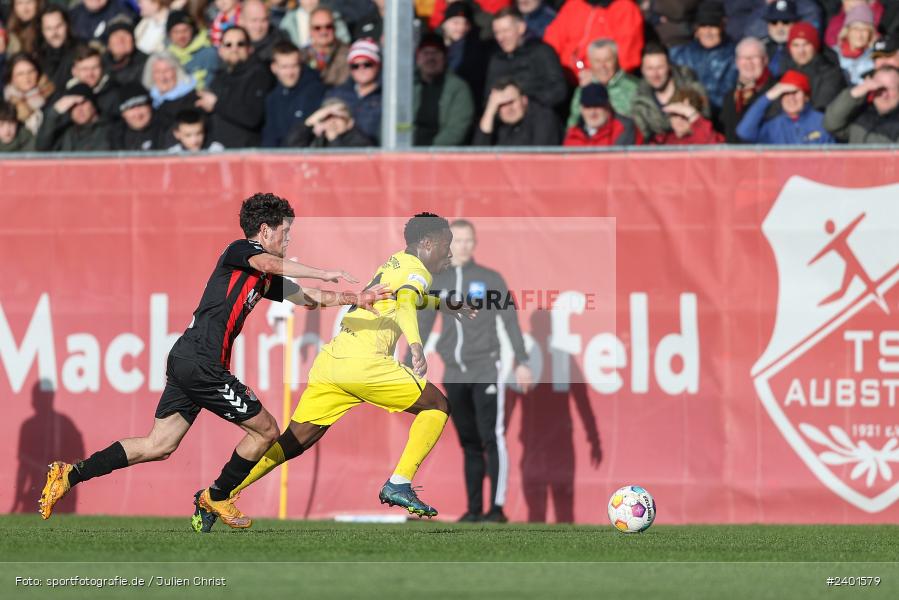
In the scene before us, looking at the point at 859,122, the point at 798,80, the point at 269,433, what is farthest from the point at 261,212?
the point at 859,122

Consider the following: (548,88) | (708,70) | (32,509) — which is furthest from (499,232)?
(32,509)

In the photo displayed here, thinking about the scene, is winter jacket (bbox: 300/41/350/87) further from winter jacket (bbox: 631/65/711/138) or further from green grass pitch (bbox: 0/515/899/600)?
green grass pitch (bbox: 0/515/899/600)

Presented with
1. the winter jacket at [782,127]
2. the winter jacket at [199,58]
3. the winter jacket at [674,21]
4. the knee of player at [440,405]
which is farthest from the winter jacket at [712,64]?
the knee of player at [440,405]

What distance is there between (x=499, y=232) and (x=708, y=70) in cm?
268

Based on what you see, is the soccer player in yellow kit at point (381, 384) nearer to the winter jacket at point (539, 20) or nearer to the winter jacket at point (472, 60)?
the winter jacket at point (472, 60)

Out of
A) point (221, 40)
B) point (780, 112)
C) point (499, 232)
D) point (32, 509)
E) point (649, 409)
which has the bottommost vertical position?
point (32, 509)

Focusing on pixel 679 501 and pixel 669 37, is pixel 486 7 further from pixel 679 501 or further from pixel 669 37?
pixel 679 501

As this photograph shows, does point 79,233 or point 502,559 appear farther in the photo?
point 79,233

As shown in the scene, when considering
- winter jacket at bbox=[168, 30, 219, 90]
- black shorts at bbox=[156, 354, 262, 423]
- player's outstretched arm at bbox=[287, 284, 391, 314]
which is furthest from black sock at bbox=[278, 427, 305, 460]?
winter jacket at bbox=[168, 30, 219, 90]

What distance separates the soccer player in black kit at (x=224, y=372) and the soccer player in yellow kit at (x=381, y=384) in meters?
0.20

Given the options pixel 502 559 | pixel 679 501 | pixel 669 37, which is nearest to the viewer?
pixel 502 559

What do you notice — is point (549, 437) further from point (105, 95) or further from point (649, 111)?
point (105, 95)

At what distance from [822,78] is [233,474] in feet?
21.7

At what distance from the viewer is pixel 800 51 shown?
13766 millimetres
